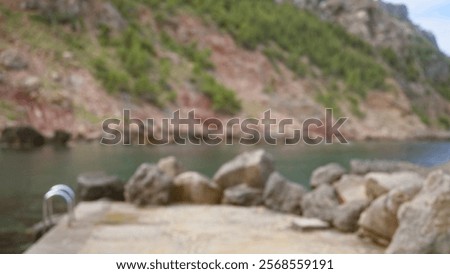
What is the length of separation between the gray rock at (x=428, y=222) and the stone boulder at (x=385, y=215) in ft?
2.97

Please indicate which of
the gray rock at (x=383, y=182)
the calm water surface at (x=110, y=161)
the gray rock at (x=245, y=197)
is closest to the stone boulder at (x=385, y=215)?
the gray rock at (x=383, y=182)

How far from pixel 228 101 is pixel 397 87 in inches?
469

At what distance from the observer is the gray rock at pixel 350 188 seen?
9901 millimetres

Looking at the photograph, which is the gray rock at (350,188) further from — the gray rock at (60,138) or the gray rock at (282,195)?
the gray rock at (60,138)

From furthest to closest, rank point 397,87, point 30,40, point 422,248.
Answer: point 397,87 < point 30,40 < point 422,248

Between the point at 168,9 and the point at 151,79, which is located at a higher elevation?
the point at 168,9

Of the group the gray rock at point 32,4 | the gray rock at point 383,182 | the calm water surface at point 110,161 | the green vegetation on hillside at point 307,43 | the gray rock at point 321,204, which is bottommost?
the calm water surface at point 110,161

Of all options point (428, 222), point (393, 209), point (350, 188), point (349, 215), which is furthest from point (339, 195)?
point (428, 222)

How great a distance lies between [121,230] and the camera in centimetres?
856

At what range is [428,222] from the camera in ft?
21.0

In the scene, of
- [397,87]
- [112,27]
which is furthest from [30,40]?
[397,87]

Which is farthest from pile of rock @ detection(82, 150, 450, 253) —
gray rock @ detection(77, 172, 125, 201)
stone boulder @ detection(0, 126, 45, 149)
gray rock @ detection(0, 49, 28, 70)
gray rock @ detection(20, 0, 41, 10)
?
gray rock @ detection(20, 0, 41, 10)

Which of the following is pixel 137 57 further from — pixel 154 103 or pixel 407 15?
pixel 407 15

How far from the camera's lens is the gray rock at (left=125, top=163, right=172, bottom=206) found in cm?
1073
